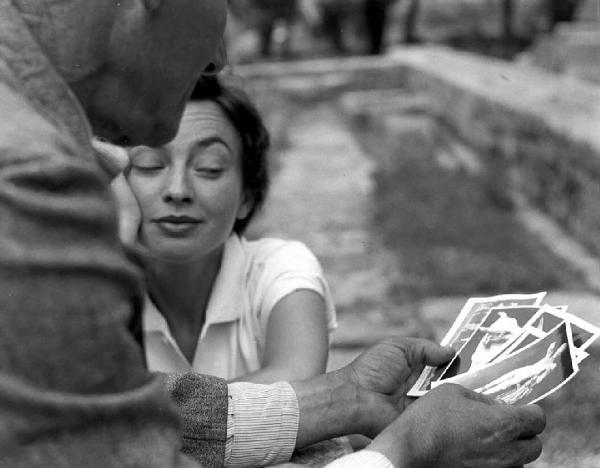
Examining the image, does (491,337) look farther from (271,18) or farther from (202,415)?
(271,18)

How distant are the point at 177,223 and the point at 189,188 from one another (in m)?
0.09

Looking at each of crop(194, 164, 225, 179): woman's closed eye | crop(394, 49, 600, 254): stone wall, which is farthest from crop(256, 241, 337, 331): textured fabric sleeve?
crop(394, 49, 600, 254): stone wall

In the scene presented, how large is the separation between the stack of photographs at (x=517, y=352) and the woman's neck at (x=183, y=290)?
→ 2.46ft

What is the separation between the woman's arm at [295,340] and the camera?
2.08m

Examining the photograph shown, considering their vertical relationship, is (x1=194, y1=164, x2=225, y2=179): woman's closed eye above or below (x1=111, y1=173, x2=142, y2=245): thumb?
above

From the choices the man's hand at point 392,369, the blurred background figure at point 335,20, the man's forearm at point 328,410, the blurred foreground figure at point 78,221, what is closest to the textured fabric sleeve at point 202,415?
the man's forearm at point 328,410

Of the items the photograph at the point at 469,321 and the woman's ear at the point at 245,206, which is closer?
the photograph at the point at 469,321

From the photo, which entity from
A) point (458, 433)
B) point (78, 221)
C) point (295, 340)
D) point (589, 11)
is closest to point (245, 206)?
point (295, 340)

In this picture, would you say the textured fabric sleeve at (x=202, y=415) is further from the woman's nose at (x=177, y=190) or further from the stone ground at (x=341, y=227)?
the stone ground at (x=341, y=227)

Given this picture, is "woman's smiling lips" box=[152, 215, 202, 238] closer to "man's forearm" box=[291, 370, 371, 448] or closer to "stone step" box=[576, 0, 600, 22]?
"man's forearm" box=[291, 370, 371, 448]

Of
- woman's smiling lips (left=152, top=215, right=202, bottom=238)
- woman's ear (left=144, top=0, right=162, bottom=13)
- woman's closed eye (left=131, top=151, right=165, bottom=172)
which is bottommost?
woman's smiling lips (left=152, top=215, right=202, bottom=238)

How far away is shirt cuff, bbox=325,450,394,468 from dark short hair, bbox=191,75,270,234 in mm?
1166

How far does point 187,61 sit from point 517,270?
3.71m

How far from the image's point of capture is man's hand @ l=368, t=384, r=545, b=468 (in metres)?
1.53
